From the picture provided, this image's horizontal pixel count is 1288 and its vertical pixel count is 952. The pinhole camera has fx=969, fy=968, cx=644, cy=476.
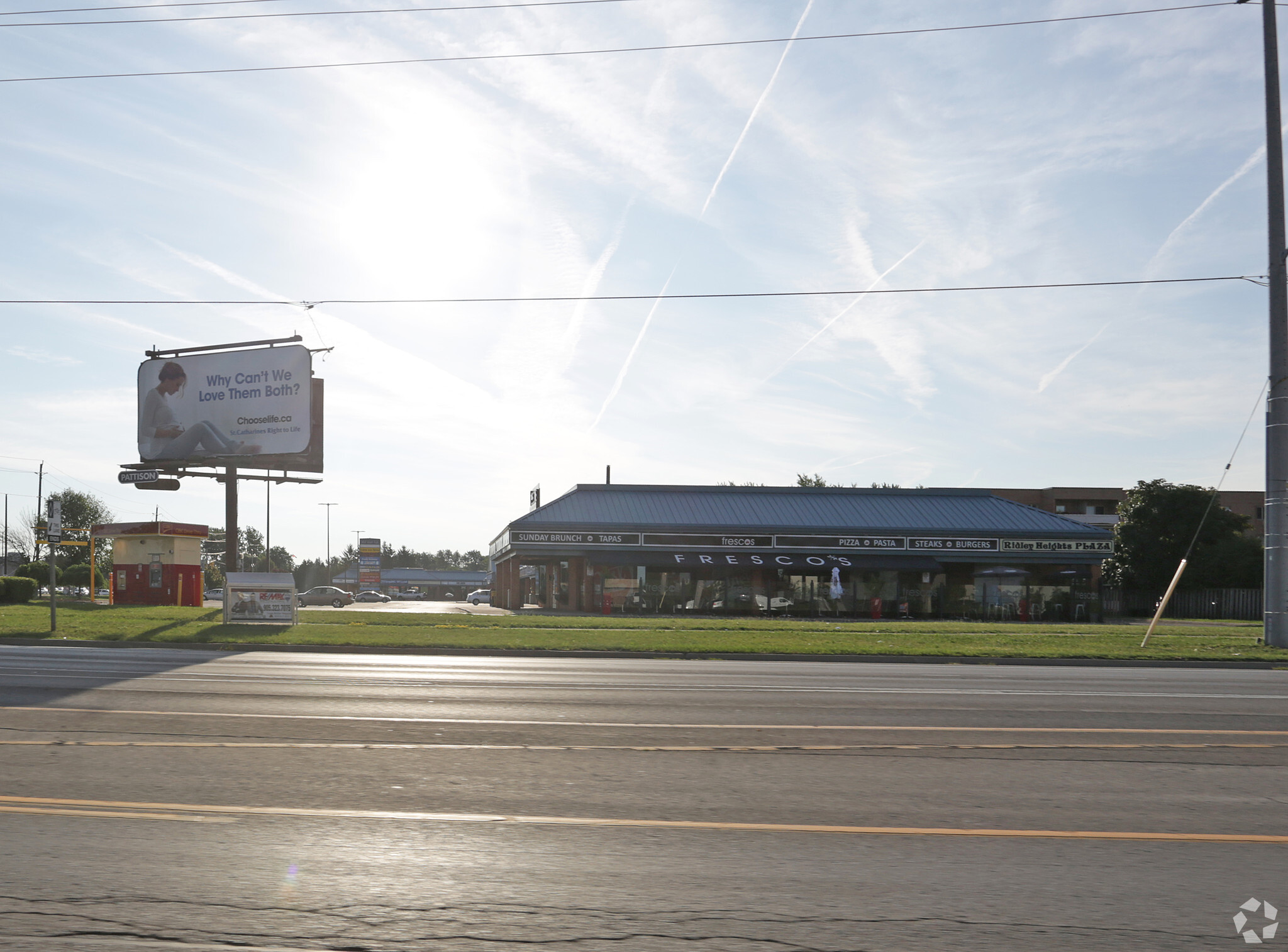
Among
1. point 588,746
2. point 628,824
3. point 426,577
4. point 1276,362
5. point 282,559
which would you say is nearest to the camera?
point 628,824

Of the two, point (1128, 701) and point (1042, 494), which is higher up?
point (1042, 494)

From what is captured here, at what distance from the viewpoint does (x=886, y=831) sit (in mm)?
5684

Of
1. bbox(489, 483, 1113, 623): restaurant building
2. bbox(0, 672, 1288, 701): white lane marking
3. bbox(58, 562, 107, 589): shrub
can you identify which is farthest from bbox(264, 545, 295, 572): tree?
bbox(0, 672, 1288, 701): white lane marking

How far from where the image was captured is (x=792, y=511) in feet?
171

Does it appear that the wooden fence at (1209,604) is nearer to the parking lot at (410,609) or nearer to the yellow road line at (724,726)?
the parking lot at (410,609)

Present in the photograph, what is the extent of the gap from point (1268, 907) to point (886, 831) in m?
1.91

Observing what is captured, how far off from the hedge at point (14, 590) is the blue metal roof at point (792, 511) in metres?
20.6

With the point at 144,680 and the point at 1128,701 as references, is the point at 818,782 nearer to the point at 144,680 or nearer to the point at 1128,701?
the point at 1128,701

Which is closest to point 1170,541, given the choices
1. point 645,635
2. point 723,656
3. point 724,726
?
point 645,635

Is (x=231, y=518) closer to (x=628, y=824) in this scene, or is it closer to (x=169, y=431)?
A: (x=169, y=431)

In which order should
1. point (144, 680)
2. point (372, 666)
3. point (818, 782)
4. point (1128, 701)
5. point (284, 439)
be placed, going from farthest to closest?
point (284, 439), point (372, 666), point (144, 680), point (1128, 701), point (818, 782)

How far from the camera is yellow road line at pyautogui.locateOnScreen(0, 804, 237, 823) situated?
5750 mm

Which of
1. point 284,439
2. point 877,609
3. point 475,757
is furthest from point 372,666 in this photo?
point 877,609

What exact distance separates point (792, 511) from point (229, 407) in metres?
28.9
